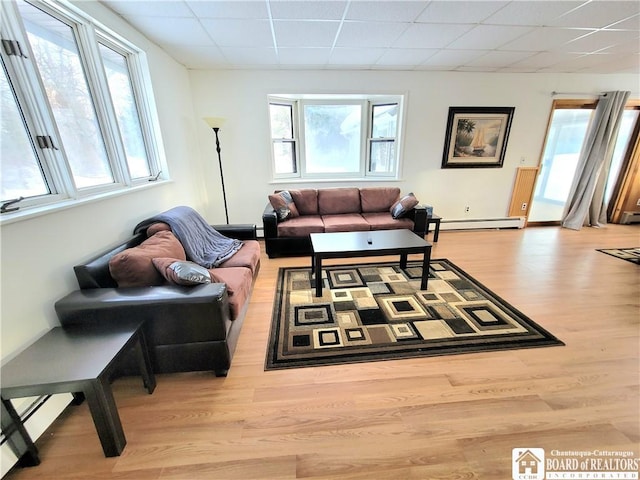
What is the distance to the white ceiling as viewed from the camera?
2053 millimetres

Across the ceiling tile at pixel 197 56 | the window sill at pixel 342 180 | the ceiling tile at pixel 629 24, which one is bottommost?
the window sill at pixel 342 180

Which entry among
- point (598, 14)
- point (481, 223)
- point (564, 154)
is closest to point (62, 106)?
point (598, 14)

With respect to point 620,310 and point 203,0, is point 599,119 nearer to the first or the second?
point 620,310

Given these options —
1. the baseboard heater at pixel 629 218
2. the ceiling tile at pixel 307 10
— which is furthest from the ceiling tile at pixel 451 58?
the baseboard heater at pixel 629 218

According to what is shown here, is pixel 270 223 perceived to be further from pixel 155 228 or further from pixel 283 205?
pixel 155 228

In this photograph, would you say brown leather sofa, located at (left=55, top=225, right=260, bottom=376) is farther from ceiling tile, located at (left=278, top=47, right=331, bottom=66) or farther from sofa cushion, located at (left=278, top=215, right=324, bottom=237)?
ceiling tile, located at (left=278, top=47, right=331, bottom=66)

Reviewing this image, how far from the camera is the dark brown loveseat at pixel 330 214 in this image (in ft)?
10.8

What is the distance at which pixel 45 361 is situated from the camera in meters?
1.15

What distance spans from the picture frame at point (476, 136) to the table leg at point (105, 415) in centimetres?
466

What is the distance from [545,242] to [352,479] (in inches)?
172

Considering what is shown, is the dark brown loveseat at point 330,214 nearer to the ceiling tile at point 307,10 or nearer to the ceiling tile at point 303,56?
the ceiling tile at point 303,56

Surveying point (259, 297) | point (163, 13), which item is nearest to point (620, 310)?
point (259, 297)

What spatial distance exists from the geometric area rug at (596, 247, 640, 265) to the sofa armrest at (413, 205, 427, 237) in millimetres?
2460

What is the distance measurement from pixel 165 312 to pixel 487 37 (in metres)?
3.73
